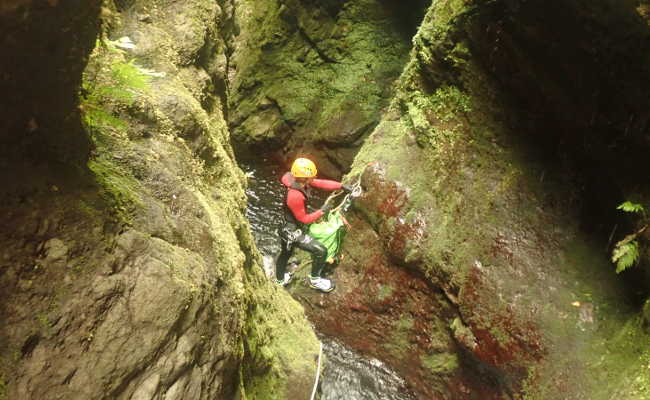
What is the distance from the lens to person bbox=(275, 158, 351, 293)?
6.39 meters

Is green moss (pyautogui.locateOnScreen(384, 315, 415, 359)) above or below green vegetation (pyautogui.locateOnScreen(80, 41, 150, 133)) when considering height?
below

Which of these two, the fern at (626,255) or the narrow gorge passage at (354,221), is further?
the fern at (626,255)

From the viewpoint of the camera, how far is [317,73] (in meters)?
12.4

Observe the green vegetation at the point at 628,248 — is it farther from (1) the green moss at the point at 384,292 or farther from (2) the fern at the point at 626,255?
(1) the green moss at the point at 384,292

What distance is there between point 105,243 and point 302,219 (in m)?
4.42

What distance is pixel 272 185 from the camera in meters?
11.4

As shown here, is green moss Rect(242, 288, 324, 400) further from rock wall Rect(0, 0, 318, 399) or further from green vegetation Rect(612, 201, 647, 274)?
green vegetation Rect(612, 201, 647, 274)

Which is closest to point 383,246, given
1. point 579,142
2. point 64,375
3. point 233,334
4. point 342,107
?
point 579,142

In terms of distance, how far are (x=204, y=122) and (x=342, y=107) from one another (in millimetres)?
8209

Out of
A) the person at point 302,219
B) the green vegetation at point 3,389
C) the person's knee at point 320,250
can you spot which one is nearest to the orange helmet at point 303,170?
the person at point 302,219

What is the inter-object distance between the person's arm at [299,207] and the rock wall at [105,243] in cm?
292

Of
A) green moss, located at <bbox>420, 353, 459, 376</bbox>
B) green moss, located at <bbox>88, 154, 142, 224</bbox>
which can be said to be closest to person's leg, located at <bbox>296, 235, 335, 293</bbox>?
green moss, located at <bbox>420, 353, 459, 376</bbox>

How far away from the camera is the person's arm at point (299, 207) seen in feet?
21.1

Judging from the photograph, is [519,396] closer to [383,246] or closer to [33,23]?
[383,246]
